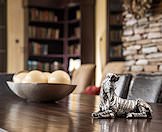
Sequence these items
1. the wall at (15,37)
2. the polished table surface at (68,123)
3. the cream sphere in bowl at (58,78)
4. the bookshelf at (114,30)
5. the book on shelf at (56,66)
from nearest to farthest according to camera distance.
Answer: the polished table surface at (68,123) < the cream sphere in bowl at (58,78) < the bookshelf at (114,30) < the wall at (15,37) < the book on shelf at (56,66)

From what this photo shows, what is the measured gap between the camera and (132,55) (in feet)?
17.4

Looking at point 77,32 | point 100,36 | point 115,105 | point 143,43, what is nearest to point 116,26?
point 100,36

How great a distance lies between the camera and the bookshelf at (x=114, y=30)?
6.08 metres

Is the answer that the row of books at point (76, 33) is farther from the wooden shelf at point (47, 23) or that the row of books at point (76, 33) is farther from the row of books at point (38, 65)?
the row of books at point (38, 65)

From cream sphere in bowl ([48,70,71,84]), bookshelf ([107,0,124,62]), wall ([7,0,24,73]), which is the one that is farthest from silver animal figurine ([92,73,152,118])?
wall ([7,0,24,73])

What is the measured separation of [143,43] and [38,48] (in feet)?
9.88

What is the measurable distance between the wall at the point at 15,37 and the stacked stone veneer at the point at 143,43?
8.66ft

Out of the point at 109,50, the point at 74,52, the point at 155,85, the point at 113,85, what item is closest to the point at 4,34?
the point at 74,52

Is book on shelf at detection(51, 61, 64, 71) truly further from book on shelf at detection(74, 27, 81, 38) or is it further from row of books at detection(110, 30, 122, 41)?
row of books at detection(110, 30, 122, 41)

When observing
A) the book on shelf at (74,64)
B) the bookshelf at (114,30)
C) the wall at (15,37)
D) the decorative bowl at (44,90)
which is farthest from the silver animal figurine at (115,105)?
the wall at (15,37)

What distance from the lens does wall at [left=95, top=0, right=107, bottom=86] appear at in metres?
6.79

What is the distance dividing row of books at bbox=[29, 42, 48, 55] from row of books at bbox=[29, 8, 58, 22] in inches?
20.0

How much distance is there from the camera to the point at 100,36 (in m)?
6.89

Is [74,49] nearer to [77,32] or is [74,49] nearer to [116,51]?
[77,32]
